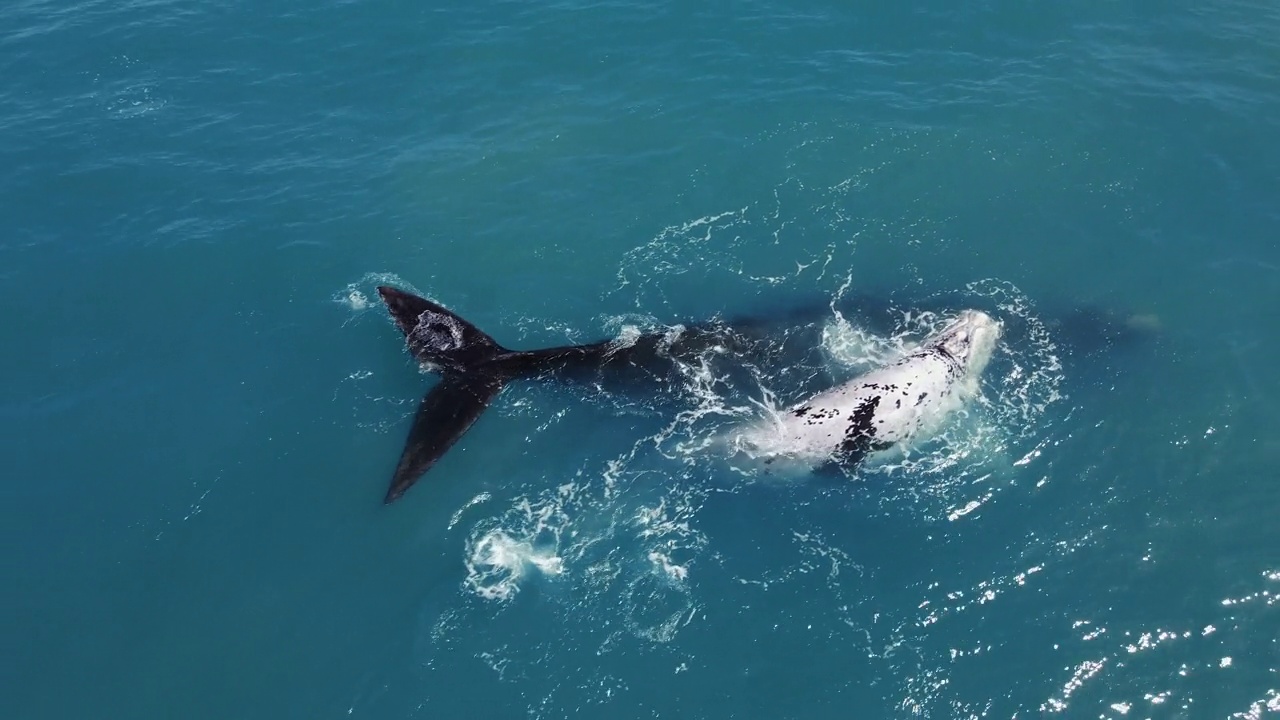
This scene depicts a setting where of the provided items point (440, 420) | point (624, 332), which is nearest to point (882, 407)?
point (624, 332)

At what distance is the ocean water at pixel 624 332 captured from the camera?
39.1 m

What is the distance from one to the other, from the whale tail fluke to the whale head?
19.7 m

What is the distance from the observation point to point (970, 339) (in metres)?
51.6

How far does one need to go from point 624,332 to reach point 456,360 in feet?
33.1

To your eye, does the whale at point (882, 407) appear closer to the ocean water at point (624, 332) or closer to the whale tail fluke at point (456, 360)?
the ocean water at point (624, 332)

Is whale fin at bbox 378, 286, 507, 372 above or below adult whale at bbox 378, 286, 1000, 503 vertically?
above

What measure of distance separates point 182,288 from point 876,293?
4432 cm

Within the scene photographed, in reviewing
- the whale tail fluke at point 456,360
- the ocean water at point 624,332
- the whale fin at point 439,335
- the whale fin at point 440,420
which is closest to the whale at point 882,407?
the ocean water at point 624,332

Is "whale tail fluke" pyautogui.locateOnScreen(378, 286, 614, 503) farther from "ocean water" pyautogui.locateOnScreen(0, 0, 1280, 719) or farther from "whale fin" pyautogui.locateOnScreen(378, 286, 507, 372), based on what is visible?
"ocean water" pyautogui.locateOnScreen(0, 0, 1280, 719)

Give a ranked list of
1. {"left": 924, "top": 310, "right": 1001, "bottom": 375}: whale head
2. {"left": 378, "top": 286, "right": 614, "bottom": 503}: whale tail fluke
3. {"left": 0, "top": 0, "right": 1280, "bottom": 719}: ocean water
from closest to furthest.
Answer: {"left": 0, "top": 0, "right": 1280, "bottom": 719}: ocean water < {"left": 378, "top": 286, "right": 614, "bottom": 503}: whale tail fluke < {"left": 924, "top": 310, "right": 1001, "bottom": 375}: whale head

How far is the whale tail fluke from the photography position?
47844mm

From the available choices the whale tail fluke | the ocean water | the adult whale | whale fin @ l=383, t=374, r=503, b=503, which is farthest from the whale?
whale fin @ l=383, t=374, r=503, b=503

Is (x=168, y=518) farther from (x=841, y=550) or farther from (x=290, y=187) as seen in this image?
(x=841, y=550)

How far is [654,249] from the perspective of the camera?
189 feet
